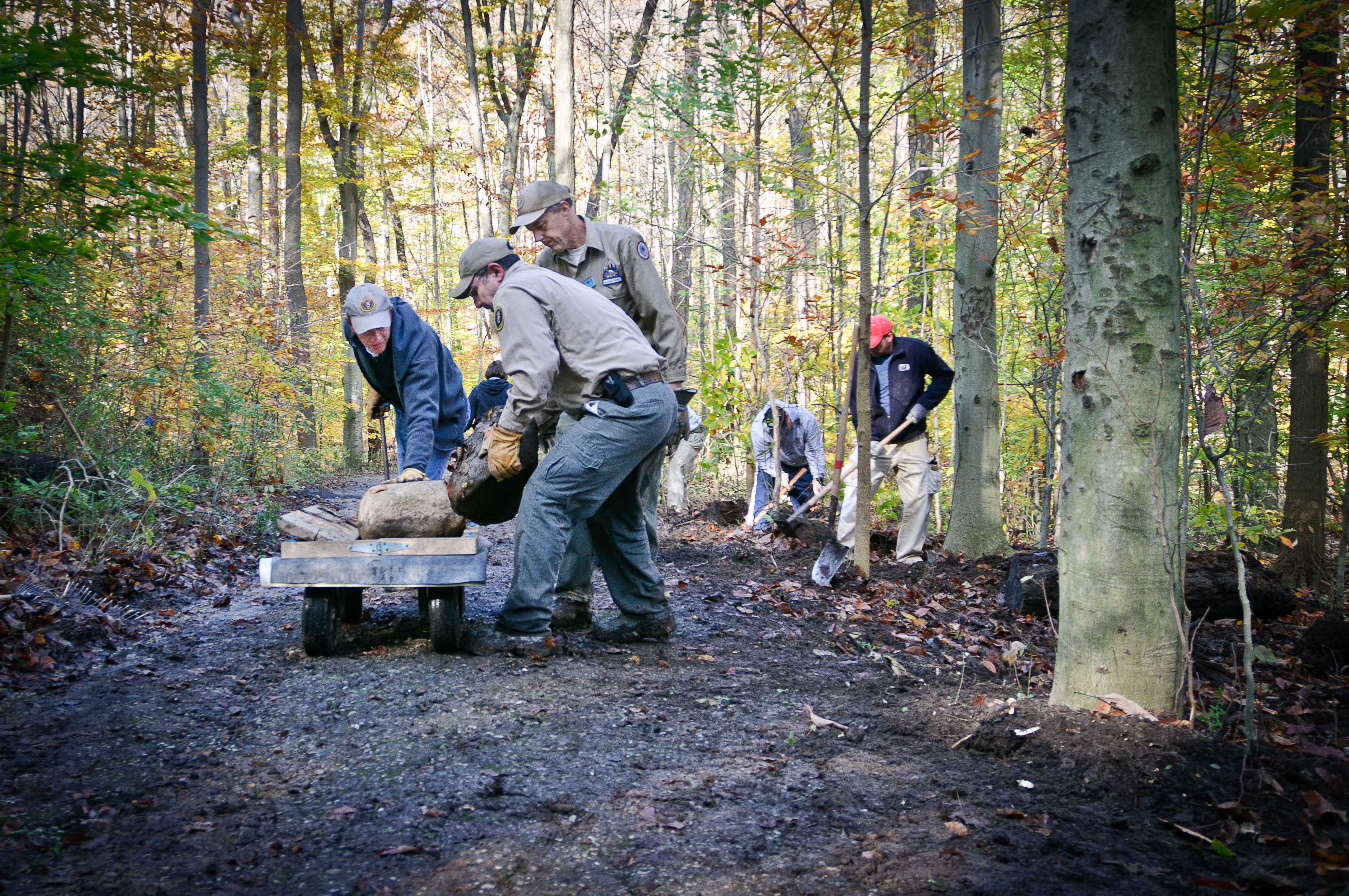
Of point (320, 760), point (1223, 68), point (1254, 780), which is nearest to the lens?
point (1254, 780)

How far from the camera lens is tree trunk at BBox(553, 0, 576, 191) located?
12797 mm

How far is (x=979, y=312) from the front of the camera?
738 centimetres

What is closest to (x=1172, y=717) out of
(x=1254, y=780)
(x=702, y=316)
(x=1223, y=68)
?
(x=1254, y=780)

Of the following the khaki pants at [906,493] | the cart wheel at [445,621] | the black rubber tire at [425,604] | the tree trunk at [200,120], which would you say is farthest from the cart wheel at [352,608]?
the tree trunk at [200,120]

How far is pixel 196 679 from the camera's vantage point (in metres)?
3.92

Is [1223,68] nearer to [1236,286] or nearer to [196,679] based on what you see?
[1236,286]

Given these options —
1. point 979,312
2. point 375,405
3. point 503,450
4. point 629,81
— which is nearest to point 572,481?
point 503,450

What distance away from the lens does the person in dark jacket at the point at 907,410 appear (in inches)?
302

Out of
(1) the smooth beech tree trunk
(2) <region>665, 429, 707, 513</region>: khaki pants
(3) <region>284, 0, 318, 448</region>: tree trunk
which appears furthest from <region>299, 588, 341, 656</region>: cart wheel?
(3) <region>284, 0, 318, 448</region>: tree trunk

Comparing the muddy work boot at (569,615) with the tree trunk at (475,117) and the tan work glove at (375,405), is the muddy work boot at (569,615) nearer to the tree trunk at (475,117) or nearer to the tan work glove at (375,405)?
the tan work glove at (375,405)

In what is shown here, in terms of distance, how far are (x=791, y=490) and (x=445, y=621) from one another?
646 cm

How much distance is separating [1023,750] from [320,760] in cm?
257

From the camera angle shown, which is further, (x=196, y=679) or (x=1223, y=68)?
(x=1223, y=68)

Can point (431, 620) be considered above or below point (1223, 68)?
below
